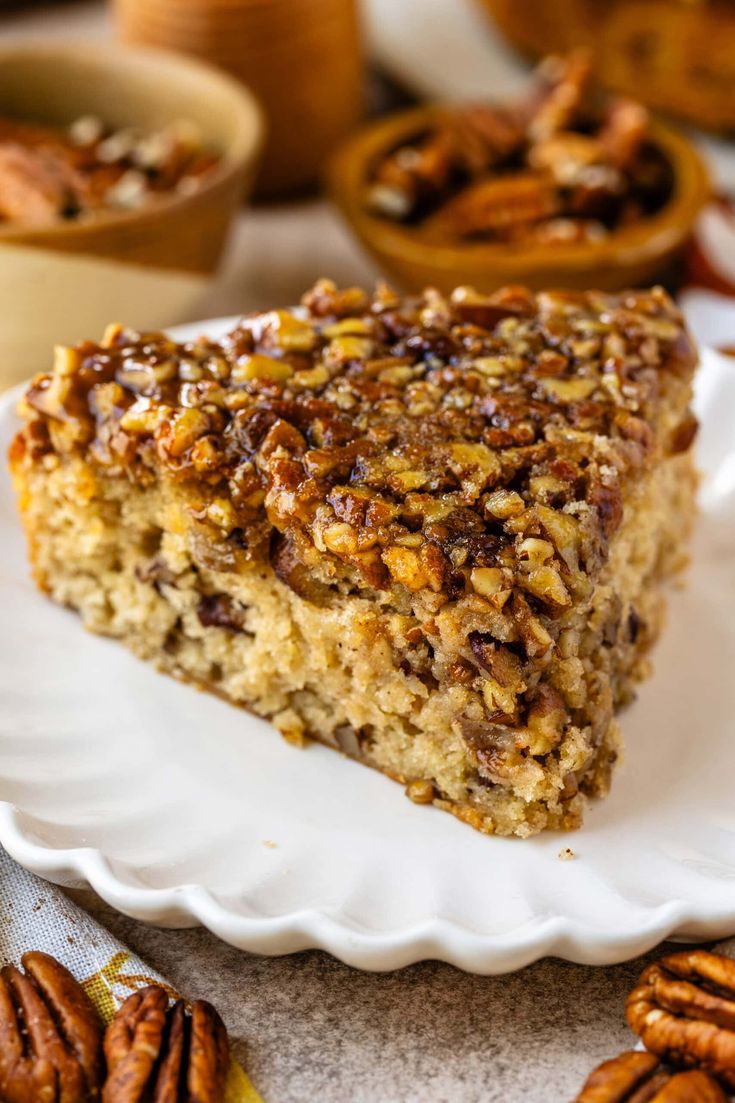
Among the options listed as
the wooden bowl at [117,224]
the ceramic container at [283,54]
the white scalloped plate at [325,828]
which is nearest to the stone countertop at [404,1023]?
the white scalloped plate at [325,828]

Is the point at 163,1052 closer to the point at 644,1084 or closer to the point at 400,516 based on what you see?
the point at 644,1084

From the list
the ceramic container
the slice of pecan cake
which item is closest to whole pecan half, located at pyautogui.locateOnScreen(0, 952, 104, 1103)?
the slice of pecan cake

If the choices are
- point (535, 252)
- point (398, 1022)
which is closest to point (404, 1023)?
point (398, 1022)

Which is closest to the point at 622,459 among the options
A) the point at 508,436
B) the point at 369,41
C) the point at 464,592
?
the point at 508,436

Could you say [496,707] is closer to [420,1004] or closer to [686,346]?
[420,1004]

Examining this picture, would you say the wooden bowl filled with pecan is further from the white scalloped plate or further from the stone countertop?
the stone countertop

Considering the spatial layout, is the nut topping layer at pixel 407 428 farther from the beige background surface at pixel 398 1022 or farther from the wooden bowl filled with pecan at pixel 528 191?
the wooden bowl filled with pecan at pixel 528 191
